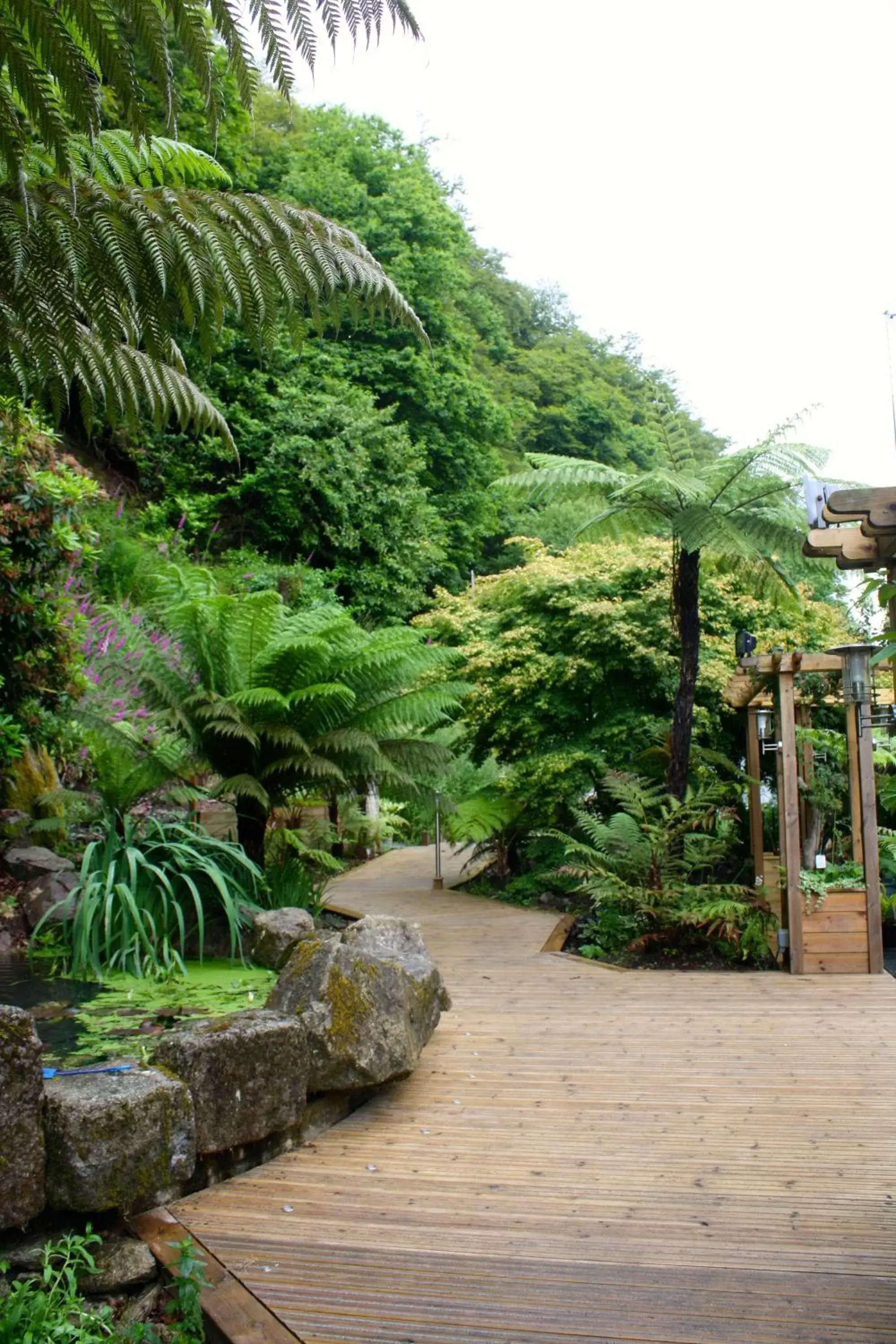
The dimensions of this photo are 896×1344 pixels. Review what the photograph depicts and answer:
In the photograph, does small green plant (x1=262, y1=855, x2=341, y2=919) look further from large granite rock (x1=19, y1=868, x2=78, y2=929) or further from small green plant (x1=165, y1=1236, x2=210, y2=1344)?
small green plant (x1=165, y1=1236, x2=210, y2=1344)

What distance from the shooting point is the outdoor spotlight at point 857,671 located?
214 inches

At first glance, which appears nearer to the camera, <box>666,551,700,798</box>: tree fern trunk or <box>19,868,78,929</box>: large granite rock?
<box>19,868,78,929</box>: large granite rock

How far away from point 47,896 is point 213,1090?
7.99ft

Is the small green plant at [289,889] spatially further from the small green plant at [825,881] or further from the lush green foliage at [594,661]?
the small green plant at [825,881]

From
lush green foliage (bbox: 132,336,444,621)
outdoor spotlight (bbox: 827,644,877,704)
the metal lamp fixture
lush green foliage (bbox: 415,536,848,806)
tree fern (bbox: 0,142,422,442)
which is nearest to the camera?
tree fern (bbox: 0,142,422,442)

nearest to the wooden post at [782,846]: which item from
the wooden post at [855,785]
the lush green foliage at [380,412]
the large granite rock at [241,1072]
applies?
the wooden post at [855,785]

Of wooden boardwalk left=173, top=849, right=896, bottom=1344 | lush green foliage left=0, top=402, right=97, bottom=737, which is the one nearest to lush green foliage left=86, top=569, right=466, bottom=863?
lush green foliage left=0, top=402, right=97, bottom=737

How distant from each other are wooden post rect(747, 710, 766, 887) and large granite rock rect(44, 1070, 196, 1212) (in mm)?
4730

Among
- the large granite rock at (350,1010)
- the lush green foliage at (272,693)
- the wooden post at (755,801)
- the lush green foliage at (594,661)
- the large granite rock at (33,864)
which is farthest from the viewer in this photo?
the lush green foliage at (594,661)

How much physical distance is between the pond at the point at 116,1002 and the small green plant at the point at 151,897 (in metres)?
0.11

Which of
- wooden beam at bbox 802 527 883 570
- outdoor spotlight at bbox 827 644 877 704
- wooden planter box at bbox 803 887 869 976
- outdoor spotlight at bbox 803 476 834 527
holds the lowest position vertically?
wooden planter box at bbox 803 887 869 976

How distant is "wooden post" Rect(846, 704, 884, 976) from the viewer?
5.85m

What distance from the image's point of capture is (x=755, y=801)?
22.8ft

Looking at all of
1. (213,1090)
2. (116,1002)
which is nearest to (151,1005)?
(116,1002)
